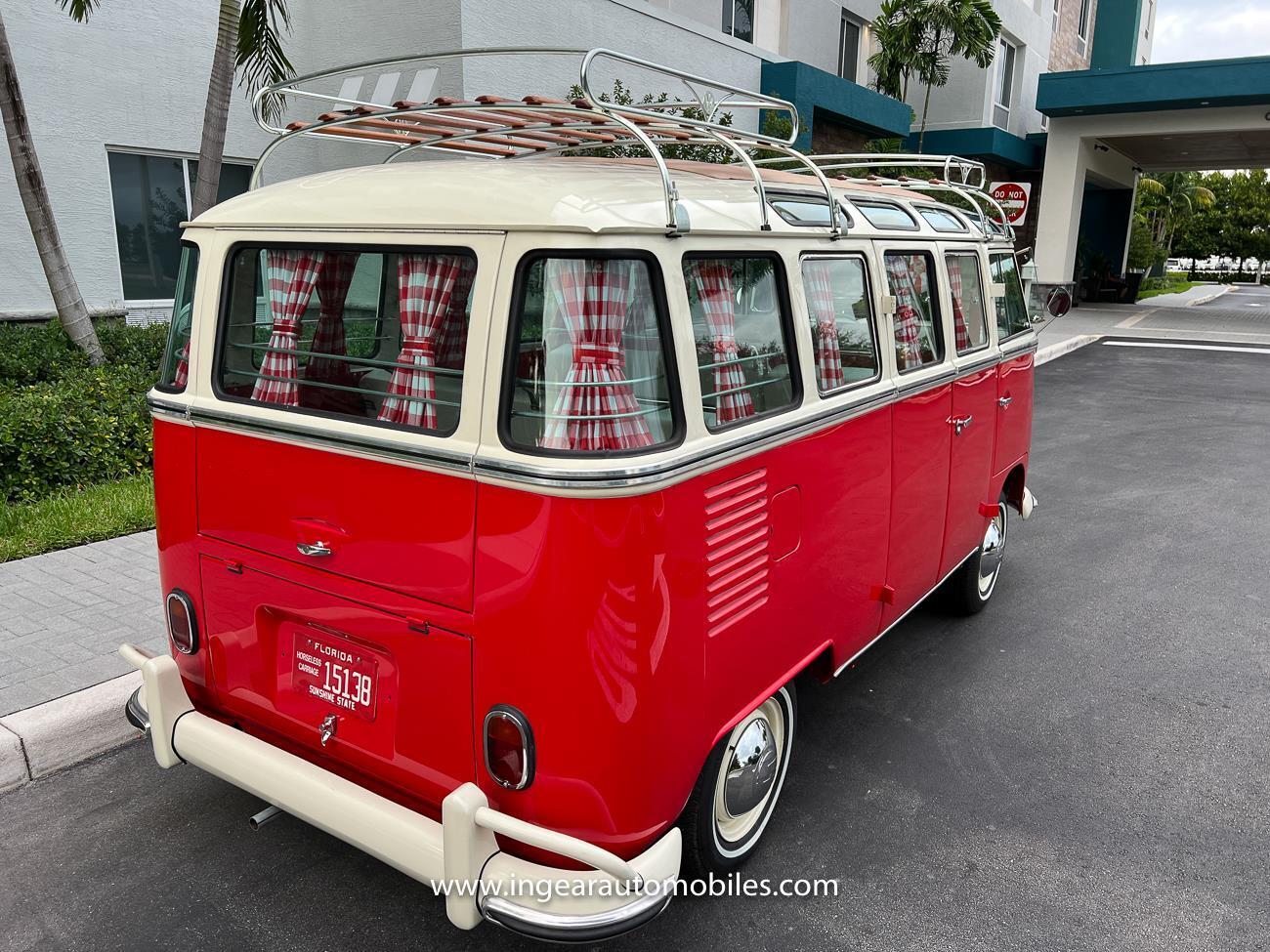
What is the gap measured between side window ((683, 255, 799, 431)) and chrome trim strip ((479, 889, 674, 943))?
130 centimetres

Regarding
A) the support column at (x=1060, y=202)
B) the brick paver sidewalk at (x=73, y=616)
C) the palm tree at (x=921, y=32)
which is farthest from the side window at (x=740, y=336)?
the support column at (x=1060, y=202)

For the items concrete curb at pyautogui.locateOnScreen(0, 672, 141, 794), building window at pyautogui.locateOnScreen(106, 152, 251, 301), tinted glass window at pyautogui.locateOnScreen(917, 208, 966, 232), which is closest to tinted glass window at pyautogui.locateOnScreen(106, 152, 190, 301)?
building window at pyautogui.locateOnScreen(106, 152, 251, 301)

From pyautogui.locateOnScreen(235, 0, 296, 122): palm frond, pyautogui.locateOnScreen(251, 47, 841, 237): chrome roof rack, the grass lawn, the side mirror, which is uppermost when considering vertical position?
pyautogui.locateOnScreen(235, 0, 296, 122): palm frond

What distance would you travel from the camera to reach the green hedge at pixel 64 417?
6344 mm

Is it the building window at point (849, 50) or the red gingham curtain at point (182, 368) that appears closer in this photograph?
the red gingham curtain at point (182, 368)

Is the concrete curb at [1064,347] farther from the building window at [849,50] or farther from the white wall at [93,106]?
the white wall at [93,106]

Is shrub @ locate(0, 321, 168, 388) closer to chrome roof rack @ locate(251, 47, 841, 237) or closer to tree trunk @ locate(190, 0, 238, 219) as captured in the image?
tree trunk @ locate(190, 0, 238, 219)

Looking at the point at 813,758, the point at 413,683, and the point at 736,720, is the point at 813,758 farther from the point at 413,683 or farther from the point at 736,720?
the point at 413,683

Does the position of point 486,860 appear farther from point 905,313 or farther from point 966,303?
point 966,303

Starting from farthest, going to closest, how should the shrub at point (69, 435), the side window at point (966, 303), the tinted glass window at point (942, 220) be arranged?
the shrub at point (69, 435) → the side window at point (966, 303) → the tinted glass window at point (942, 220)

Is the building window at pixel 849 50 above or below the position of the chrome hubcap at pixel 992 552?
above

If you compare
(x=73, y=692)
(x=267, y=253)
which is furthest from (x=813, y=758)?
(x=73, y=692)

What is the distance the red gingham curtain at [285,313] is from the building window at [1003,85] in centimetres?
2615

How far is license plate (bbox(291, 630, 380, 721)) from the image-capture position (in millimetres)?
2807
